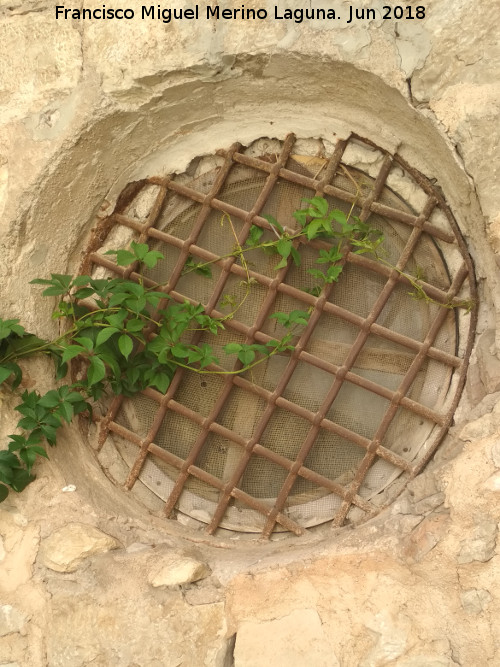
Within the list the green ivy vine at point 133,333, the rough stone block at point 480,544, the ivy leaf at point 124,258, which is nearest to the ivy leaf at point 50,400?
the green ivy vine at point 133,333

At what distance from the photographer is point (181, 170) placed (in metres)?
1.91

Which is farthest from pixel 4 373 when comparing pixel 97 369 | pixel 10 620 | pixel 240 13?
pixel 240 13

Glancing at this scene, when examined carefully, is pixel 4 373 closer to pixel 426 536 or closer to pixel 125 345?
pixel 125 345

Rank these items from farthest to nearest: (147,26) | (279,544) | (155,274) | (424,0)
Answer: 1. (155,274)
2. (279,544)
3. (147,26)
4. (424,0)

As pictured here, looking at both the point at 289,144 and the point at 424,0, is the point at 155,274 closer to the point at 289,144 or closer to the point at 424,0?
the point at 289,144

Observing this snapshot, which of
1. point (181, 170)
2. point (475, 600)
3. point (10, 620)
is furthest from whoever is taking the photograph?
point (181, 170)

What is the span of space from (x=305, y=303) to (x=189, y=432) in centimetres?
54

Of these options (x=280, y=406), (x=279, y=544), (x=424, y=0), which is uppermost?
(x=424, y=0)

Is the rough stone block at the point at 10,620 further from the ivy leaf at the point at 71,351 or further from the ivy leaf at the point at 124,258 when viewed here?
the ivy leaf at the point at 124,258

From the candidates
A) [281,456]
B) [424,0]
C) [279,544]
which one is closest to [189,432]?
[281,456]

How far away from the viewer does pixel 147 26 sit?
1.69m

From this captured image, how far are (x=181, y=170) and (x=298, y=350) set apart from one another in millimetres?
659

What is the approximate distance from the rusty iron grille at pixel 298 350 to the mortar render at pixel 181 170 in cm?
7

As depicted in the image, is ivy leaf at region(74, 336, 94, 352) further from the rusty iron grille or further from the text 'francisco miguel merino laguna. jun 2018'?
the text 'francisco miguel merino laguna. jun 2018'
